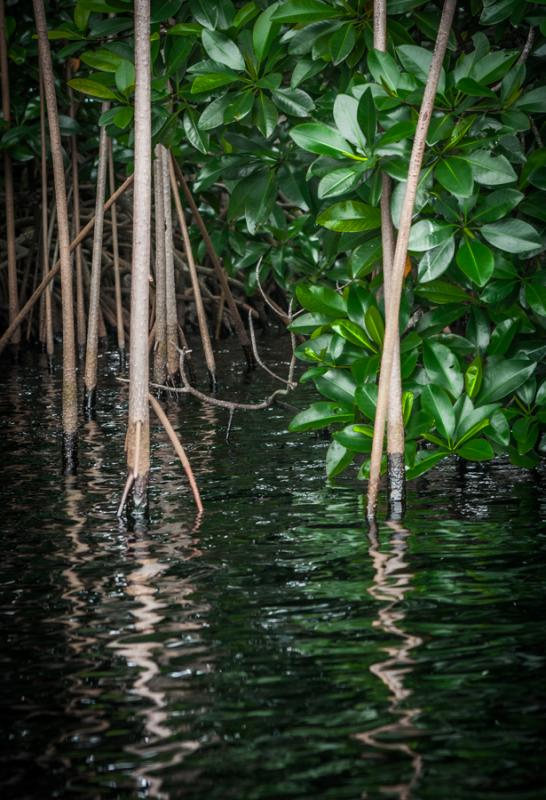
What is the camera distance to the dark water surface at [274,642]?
8.12ft

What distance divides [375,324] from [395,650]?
1.72 metres

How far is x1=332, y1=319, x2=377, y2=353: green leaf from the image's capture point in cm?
465

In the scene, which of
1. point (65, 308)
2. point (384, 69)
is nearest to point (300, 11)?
point (384, 69)

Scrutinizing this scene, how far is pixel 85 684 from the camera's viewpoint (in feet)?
9.71

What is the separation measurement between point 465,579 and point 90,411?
15.7 ft

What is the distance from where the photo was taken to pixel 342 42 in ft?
14.5

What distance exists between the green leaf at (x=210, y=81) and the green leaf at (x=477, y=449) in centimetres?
152

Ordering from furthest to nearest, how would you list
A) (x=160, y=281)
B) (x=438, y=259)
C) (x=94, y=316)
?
(x=160, y=281) < (x=94, y=316) < (x=438, y=259)

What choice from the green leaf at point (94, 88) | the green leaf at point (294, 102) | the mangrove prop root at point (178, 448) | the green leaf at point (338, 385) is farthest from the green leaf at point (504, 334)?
the green leaf at point (94, 88)

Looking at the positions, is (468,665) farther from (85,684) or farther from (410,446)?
(410,446)

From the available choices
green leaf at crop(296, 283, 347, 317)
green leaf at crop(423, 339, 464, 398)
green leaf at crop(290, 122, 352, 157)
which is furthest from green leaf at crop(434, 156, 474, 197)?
green leaf at crop(296, 283, 347, 317)

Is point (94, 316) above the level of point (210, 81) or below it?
below

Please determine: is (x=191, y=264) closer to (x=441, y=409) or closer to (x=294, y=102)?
(x=294, y=102)

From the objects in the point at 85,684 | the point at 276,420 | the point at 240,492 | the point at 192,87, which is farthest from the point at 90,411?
the point at 85,684
